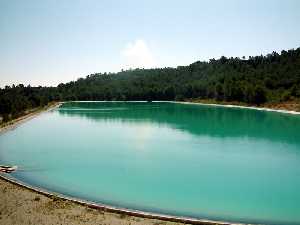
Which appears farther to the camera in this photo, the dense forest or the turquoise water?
the dense forest

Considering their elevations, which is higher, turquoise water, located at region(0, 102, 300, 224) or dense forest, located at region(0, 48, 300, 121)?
dense forest, located at region(0, 48, 300, 121)

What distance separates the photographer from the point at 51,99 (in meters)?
163

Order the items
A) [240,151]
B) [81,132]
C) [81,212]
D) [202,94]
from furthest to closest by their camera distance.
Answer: [202,94] < [81,132] < [240,151] < [81,212]

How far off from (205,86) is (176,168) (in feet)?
330

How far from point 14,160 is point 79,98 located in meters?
133

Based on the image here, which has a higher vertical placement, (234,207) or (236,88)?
(236,88)

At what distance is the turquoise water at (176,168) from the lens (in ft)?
67.8


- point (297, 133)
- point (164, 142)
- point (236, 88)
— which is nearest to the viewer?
point (164, 142)

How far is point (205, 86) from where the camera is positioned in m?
128

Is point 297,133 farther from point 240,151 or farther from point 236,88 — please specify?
point 236,88

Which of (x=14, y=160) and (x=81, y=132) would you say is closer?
(x=14, y=160)

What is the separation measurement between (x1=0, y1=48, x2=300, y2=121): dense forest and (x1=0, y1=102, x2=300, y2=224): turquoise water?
29383 millimetres

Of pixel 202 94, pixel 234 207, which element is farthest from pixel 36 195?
pixel 202 94

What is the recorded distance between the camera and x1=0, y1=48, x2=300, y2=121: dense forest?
317 ft
